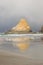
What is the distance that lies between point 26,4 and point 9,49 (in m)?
Result: 0.72

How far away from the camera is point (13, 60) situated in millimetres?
1813

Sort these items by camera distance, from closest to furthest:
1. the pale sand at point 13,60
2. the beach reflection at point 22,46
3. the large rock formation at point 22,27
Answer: the pale sand at point 13,60, the beach reflection at point 22,46, the large rock formation at point 22,27

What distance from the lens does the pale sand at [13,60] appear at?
1.75 metres

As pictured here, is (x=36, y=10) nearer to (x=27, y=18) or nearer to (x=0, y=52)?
(x=27, y=18)

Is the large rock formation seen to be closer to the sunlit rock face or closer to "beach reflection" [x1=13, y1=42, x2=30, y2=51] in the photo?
the sunlit rock face

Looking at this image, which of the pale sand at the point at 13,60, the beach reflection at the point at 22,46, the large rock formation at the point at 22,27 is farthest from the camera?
the large rock formation at the point at 22,27

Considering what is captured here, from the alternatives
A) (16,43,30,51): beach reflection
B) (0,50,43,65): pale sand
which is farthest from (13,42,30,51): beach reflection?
(0,50,43,65): pale sand

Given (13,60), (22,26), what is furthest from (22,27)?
(13,60)

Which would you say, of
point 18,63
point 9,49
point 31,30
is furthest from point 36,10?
point 18,63

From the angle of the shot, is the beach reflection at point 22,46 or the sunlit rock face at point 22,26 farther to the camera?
the sunlit rock face at point 22,26

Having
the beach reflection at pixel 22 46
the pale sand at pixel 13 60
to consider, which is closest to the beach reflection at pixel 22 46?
the beach reflection at pixel 22 46

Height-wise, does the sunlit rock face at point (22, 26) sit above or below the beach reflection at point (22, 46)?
above

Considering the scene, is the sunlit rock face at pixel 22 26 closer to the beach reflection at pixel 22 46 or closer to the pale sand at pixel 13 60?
the beach reflection at pixel 22 46

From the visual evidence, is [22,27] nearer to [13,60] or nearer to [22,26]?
[22,26]
